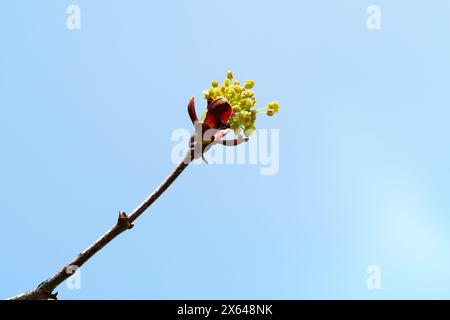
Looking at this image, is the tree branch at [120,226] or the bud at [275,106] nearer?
the tree branch at [120,226]

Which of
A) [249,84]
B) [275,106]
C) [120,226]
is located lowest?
[120,226]

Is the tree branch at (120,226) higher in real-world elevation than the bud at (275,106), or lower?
lower

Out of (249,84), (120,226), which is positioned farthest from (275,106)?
(120,226)

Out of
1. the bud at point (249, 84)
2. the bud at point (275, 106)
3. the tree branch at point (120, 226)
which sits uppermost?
the bud at point (249, 84)

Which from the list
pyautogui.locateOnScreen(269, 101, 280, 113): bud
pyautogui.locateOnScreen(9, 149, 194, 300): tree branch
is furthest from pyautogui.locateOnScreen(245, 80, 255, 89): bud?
pyautogui.locateOnScreen(9, 149, 194, 300): tree branch

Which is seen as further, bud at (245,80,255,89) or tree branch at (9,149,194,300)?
bud at (245,80,255,89)

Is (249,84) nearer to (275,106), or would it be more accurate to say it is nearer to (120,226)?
(275,106)

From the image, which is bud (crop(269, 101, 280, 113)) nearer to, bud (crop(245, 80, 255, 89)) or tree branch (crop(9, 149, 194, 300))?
bud (crop(245, 80, 255, 89))

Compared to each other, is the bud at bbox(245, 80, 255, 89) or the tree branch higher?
the bud at bbox(245, 80, 255, 89)

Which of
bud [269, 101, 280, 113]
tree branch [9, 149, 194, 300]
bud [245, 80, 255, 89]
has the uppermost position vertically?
bud [245, 80, 255, 89]

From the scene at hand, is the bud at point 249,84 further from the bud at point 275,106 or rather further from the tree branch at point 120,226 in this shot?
the tree branch at point 120,226

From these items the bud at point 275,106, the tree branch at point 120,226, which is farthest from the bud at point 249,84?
the tree branch at point 120,226
